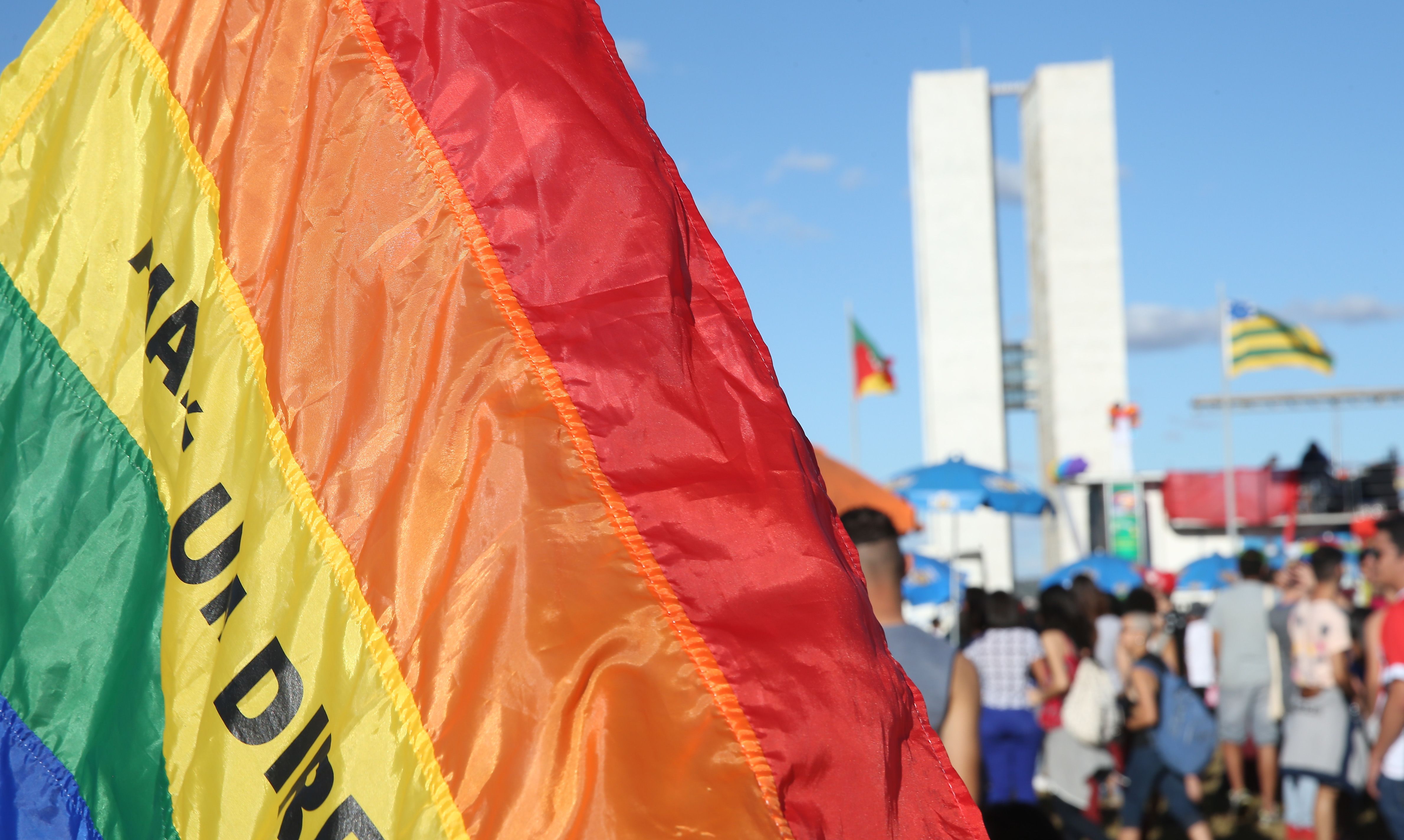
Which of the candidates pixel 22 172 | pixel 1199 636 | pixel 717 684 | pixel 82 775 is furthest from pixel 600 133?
pixel 1199 636

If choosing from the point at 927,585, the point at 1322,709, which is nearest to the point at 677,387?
the point at 1322,709

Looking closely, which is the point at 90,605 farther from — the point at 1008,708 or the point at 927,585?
the point at 927,585

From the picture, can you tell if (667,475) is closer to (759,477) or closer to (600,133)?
(759,477)

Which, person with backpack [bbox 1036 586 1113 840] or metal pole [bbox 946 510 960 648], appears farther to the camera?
metal pole [bbox 946 510 960 648]

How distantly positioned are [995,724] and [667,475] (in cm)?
511

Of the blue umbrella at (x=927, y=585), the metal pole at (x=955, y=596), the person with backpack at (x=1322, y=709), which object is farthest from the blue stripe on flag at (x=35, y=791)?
the blue umbrella at (x=927, y=585)

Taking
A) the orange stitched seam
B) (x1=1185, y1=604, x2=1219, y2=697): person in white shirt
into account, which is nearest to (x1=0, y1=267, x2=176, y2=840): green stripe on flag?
the orange stitched seam

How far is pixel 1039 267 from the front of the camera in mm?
41188

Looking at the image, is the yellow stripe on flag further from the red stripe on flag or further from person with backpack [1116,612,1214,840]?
person with backpack [1116,612,1214,840]

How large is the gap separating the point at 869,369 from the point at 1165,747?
66.6 ft

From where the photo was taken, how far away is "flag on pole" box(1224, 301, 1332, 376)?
18.4 meters

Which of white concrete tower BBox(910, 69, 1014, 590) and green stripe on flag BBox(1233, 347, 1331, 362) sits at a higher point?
white concrete tower BBox(910, 69, 1014, 590)

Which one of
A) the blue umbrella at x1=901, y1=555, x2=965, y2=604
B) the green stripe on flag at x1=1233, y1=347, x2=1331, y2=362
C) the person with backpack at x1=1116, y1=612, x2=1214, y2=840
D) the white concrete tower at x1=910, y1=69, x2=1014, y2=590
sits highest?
the white concrete tower at x1=910, y1=69, x2=1014, y2=590

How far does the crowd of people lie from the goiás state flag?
344 centimetres
